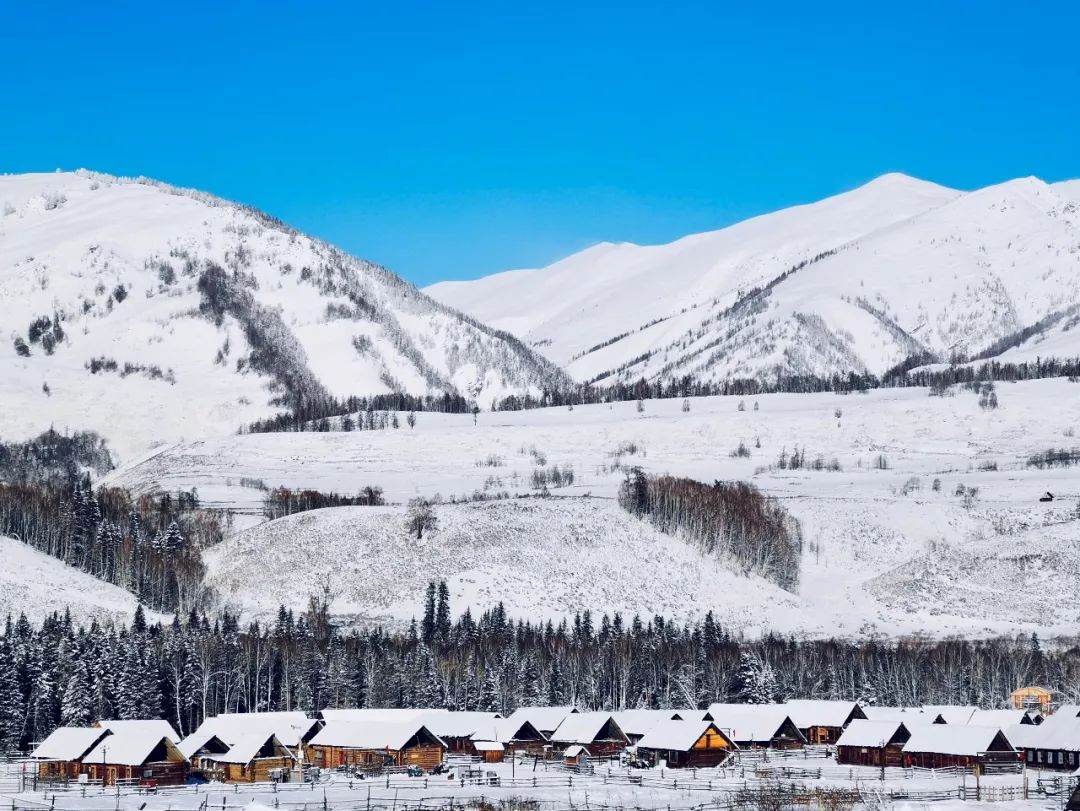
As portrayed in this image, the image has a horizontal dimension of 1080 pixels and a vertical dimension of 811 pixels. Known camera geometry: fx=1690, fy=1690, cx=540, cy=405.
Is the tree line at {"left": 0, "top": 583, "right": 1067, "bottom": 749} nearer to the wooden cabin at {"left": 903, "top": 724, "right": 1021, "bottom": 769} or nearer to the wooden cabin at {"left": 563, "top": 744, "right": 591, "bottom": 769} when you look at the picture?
the wooden cabin at {"left": 563, "top": 744, "right": 591, "bottom": 769}

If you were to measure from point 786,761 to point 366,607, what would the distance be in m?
85.9

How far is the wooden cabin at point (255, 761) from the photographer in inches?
3676

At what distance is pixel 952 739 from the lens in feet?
309

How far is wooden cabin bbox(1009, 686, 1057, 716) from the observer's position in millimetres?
121875

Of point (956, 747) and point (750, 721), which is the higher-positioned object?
point (750, 721)

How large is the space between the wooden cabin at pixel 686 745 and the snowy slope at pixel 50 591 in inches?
2414

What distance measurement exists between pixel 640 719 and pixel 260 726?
81.2 ft

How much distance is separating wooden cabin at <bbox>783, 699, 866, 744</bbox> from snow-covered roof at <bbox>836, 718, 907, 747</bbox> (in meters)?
8.32

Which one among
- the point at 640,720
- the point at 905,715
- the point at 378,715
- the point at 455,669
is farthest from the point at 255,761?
the point at 905,715

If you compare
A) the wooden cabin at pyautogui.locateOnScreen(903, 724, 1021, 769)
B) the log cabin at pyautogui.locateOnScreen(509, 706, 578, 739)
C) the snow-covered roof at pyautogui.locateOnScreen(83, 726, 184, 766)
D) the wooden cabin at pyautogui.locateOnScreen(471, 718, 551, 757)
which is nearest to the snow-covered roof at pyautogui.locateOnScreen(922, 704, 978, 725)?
the wooden cabin at pyautogui.locateOnScreen(903, 724, 1021, 769)

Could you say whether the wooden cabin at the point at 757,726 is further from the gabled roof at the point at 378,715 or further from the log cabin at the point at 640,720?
the gabled roof at the point at 378,715

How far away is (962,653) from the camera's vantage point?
5778 inches

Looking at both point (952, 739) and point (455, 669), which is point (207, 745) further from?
point (952, 739)

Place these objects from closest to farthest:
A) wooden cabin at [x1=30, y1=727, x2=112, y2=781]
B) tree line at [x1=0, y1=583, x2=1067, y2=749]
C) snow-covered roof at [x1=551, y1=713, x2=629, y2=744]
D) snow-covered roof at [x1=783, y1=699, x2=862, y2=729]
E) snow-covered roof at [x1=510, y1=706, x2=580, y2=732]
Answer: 1. wooden cabin at [x1=30, y1=727, x2=112, y2=781]
2. snow-covered roof at [x1=551, y1=713, x2=629, y2=744]
3. snow-covered roof at [x1=510, y1=706, x2=580, y2=732]
4. snow-covered roof at [x1=783, y1=699, x2=862, y2=729]
5. tree line at [x1=0, y1=583, x2=1067, y2=749]
